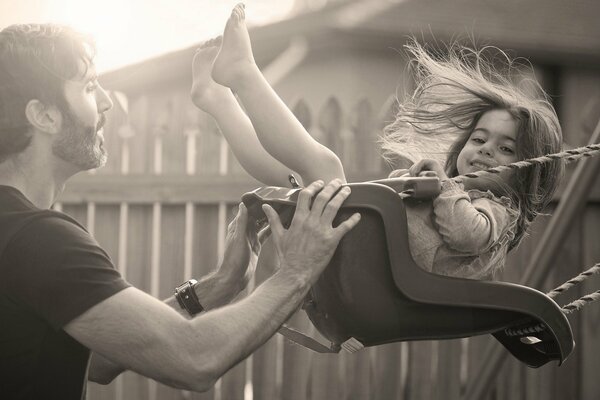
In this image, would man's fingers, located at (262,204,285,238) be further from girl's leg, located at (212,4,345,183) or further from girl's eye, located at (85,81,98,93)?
girl's eye, located at (85,81,98,93)

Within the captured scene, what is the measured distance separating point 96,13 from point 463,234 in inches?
163

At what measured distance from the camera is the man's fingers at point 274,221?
2021mm

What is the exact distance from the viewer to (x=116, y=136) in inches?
169

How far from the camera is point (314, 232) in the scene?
1.97 metres

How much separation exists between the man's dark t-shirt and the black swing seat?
422mm

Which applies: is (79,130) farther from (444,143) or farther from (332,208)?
(444,143)

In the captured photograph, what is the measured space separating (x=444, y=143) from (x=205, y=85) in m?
0.72

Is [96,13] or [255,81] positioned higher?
[96,13]

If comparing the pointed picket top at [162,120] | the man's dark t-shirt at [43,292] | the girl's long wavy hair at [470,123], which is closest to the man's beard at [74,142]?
the man's dark t-shirt at [43,292]

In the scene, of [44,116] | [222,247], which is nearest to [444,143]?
[44,116]

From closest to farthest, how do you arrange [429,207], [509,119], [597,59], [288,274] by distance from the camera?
[288,274] → [429,207] → [509,119] → [597,59]

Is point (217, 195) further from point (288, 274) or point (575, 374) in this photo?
point (288, 274)

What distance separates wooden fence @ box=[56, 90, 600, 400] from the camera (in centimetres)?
412

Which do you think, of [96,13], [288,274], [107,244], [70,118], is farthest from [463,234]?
[96,13]
